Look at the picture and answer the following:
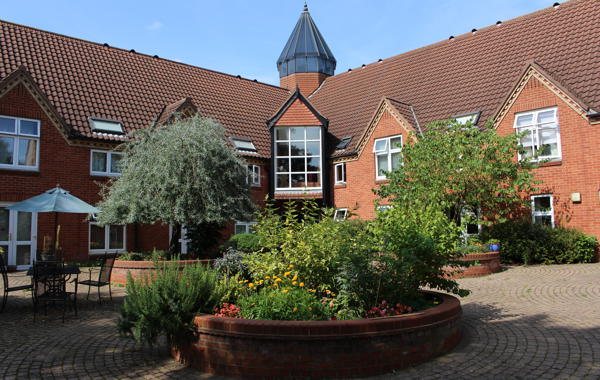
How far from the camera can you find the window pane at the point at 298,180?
965 inches

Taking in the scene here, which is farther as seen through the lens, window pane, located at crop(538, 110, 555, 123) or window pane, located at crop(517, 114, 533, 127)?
window pane, located at crop(517, 114, 533, 127)

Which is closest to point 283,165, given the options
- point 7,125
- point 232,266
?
point 7,125

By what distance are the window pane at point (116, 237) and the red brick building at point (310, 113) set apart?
0.17 ft

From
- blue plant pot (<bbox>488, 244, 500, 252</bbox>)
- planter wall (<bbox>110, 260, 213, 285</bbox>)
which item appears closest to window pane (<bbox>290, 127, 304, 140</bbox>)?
blue plant pot (<bbox>488, 244, 500, 252</bbox>)

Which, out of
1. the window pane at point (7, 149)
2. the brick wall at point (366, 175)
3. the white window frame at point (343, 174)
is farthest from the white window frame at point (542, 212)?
the window pane at point (7, 149)

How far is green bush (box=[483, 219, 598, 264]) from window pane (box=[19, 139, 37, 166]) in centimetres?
1796

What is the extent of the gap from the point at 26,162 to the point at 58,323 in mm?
11923

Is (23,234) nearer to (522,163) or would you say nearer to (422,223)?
(422,223)

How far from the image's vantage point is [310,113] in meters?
24.5

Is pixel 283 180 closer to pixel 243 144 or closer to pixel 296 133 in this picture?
pixel 296 133

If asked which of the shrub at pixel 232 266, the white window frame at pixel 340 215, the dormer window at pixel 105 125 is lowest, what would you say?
the shrub at pixel 232 266

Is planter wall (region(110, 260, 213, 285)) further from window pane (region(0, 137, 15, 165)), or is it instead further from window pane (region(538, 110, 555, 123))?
window pane (region(538, 110, 555, 123))

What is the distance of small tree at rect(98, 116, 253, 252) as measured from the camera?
13.1 m

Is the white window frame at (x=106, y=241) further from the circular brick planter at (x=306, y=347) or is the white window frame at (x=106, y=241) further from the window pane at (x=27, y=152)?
the circular brick planter at (x=306, y=347)
